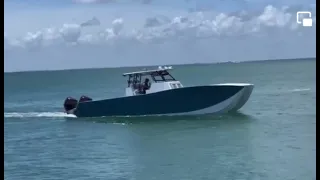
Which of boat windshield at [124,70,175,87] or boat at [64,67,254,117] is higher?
boat windshield at [124,70,175,87]

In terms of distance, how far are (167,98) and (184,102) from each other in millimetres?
457

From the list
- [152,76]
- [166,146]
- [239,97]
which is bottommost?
[166,146]

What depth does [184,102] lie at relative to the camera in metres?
15.9

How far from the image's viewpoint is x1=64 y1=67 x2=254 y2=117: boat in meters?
15.5

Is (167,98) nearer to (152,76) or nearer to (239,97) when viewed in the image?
(152,76)

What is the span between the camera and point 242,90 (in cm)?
1628

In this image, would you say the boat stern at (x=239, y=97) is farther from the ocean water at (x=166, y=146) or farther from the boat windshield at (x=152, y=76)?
the boat windshield at (x=152, y=76)

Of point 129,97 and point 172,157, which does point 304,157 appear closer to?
point 172,157

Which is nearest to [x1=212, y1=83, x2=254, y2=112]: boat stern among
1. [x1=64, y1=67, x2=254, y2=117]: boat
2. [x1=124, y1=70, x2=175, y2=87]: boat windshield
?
[x1=64, y1=67, x2=254, y2=117]: boat

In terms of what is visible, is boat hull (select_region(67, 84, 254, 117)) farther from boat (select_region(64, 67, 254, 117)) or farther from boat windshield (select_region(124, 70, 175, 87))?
boat windshield (select_region(124, 70, 175, 87))

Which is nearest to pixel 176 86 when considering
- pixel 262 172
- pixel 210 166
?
pixel 210 166

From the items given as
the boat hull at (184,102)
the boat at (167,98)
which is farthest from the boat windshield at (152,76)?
the boat hull at (184,102)

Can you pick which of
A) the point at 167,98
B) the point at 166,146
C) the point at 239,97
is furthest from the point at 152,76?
the point at 166,146

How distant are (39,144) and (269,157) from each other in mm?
5712
